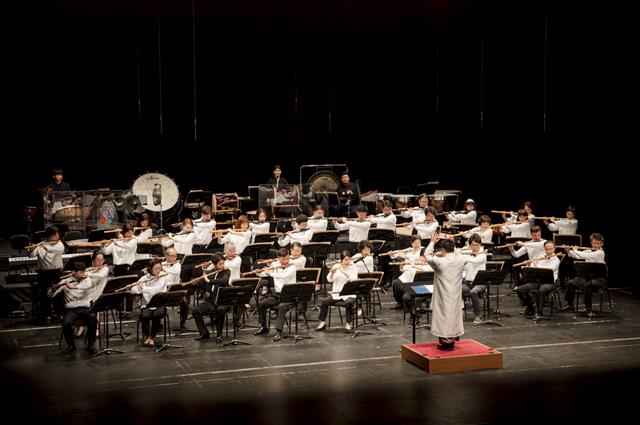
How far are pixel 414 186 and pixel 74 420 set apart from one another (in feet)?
52.0

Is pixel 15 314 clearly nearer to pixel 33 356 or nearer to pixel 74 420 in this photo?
pixel 33 356

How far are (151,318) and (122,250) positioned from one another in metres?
2.89

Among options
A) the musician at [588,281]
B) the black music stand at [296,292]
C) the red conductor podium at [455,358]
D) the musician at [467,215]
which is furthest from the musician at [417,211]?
the red conductor podium at [455,358]

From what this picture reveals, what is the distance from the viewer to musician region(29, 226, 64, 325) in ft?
46.0

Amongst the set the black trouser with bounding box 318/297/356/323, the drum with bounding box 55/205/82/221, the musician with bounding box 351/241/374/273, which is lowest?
the black trouser with bounding box 318/297/356/323

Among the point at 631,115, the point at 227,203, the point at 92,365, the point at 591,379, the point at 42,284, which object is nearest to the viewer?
the point at 591,379

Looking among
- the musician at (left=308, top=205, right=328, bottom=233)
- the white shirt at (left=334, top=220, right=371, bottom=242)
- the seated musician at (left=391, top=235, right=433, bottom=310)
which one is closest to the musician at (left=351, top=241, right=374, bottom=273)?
the seated musician at (left=391, top=235, right=433, bottom=310)

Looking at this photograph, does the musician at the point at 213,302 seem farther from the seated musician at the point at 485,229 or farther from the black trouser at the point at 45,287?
the seated musician at the point at 485,229

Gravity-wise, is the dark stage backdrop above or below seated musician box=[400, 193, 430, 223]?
above

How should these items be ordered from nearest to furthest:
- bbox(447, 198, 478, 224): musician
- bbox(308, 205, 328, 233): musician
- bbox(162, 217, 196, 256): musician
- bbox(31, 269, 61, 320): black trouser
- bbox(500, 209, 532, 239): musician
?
bbox(31, 269, 61, 320): black trouser, bbox(162, 217, 196, 256): musician, bbox(308, 205, 328, 233): musician, bbox(500, 209, 532, 239): musician, bbox(447, 198, 478, 224): musician

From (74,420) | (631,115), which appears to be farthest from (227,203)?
(74,420)

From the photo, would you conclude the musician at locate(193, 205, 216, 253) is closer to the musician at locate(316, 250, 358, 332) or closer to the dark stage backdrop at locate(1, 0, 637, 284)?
the musician at locate(316, 250, 358, 332)

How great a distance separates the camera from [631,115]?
53.8ft

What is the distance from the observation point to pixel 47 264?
46.3 ft
